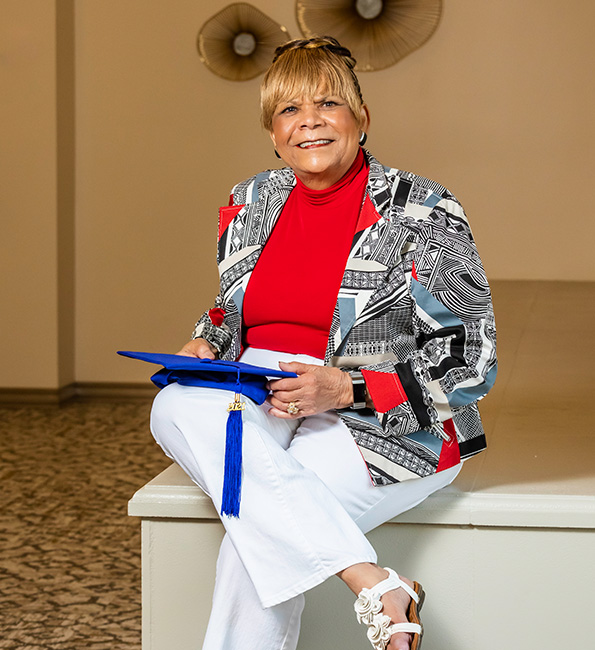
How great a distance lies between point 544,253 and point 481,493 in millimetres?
A: 3700

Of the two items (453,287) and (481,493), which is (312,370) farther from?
(481,493)

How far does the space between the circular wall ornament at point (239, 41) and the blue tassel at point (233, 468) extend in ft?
13.0

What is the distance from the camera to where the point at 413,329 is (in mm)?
1505

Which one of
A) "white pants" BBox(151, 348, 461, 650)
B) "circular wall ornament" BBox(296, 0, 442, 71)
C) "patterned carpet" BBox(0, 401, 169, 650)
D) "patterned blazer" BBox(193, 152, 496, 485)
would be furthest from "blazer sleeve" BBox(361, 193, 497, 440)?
"circular wall ornament" BBox(296, 0, 442, 71)

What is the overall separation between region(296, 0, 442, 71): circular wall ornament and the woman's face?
342 cm

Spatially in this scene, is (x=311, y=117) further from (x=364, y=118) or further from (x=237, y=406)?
(x=237, y=406)

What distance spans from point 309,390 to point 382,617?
1.16 ft

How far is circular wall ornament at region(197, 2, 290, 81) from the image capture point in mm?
4910

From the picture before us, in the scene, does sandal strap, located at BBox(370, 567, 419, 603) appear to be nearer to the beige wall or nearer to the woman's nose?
the woman's nose

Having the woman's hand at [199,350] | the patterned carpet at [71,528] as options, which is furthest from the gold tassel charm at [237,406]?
the patterned carpet at [71,528]

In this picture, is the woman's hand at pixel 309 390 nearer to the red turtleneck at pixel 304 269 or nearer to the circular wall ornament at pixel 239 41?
the red turtleneck at pixel 304 269

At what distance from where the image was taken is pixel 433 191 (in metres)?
1.52

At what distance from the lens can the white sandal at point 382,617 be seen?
46.9 inches

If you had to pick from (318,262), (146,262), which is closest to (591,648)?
(318,262)
